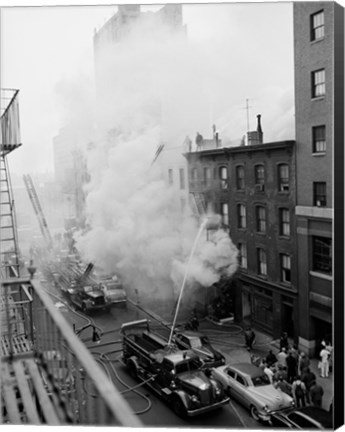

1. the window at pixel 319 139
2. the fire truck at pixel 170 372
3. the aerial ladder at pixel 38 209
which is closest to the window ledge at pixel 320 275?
the window at pixel 319 139

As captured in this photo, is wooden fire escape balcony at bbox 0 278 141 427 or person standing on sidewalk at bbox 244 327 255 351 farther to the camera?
person standing on sidewalk at bbox 244 327 255 351

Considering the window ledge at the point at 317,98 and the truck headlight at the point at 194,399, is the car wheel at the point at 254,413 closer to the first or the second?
the truck headlight at the point at 194,399

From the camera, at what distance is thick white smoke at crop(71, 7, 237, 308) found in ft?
23.3

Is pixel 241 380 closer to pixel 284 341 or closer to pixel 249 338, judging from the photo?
pixel 249 338

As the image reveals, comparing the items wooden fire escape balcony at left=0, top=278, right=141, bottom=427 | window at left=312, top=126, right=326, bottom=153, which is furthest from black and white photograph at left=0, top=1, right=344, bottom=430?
wooden fire escape balcony at left=0, top=278, right=141, bottom=427

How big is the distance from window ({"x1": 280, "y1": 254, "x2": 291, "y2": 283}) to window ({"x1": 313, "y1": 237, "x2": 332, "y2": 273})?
32cm

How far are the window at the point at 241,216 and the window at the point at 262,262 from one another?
0.36 metres

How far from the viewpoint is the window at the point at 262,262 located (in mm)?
7164

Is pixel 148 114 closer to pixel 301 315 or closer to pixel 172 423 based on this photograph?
pixel 301 315

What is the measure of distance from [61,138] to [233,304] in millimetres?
3024

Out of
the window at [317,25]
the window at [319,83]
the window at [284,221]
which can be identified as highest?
the window at [317,25]

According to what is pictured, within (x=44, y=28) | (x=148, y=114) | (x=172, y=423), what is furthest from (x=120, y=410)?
(x=44, y=28)

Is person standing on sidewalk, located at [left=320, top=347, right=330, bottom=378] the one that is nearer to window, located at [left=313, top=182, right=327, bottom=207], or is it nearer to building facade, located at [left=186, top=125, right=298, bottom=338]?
building facade, located at [left=186, top=125, right=298, bottom=338]

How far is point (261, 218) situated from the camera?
7.16m
